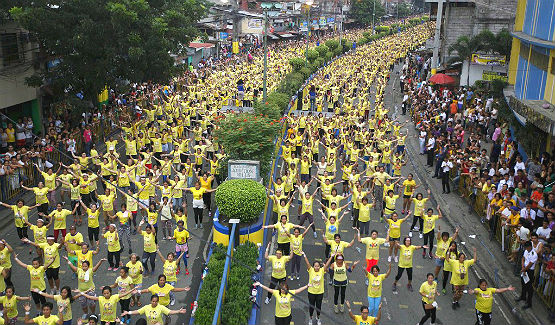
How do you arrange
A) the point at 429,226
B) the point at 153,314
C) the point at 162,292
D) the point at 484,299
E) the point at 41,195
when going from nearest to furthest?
1. the point at 153,314
2. the point at 162,292
3. the point at 484,299
4. the point at 429,226
5. the point at 41,195

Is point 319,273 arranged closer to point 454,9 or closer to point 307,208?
point 307,208

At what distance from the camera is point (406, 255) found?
10586mm

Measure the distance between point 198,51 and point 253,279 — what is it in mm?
38668

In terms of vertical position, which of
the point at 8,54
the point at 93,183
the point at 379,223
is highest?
the point at 8,54

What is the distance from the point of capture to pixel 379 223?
48.7 ft

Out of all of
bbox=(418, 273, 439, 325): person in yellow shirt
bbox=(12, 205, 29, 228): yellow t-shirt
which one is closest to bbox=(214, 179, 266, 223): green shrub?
bbox=(12, 205, 29, 228): yellow t-shirt

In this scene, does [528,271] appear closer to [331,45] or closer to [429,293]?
[429,293]

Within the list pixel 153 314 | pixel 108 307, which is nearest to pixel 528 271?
pixel 153 314

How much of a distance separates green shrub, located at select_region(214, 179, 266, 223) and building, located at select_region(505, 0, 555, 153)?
22.7ft

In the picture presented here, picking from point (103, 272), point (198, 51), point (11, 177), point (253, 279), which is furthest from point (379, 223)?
point (198, 51)

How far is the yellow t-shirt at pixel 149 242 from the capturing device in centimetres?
1090

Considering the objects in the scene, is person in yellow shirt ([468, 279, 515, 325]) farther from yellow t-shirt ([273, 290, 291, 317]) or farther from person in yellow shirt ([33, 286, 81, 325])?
person in yellow shirt ([33, 286, 81, 325])

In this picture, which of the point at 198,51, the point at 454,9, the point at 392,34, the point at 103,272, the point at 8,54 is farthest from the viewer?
the point at 392,34

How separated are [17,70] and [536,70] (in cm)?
1814
